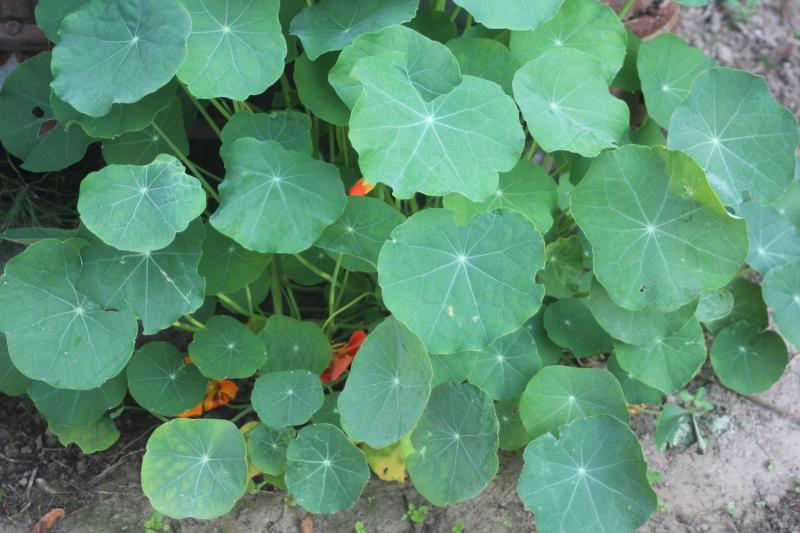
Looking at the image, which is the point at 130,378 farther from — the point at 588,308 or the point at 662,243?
the point at 662,243

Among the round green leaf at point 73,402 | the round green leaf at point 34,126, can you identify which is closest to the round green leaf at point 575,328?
the round green leaf at point 73,402

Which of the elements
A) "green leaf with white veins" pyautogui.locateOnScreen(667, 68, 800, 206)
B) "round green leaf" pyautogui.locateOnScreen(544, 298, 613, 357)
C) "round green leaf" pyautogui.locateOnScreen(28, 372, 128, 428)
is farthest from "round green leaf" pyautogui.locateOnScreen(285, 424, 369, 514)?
"green leaf with white veins" pyautogui.locateOnScreen(667, 68, 800, 206)

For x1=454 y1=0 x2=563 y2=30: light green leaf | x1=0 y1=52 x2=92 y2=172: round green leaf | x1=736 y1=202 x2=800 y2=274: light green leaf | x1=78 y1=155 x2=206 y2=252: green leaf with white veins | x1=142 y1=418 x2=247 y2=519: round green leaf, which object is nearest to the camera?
x1=78 y1=155 x2=206 y2=252: green leaf with white veins

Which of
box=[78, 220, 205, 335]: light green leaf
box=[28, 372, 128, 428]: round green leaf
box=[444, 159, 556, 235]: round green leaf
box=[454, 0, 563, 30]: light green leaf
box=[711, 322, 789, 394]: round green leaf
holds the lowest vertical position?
box=[28, 372, 128, 428]: round green leaf

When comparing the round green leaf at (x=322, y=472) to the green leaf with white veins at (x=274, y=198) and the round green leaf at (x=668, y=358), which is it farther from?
the round green leaf at (x=668, y=358)

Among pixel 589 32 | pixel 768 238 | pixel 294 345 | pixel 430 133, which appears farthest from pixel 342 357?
pixel 768 238

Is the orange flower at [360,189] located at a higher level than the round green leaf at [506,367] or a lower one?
higher

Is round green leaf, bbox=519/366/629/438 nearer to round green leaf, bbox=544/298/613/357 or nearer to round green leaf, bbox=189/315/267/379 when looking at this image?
round green leaf, bbox=544/298/613/357

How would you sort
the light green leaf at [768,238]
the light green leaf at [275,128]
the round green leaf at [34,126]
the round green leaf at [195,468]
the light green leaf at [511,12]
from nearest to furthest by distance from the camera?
1. the light green leaf at [511,12]
2. the round green leaf at [195,468]
3. the light green leaf at [275,128]
4. the round green leaf at [34,126]
5. the light green leaf at [768,238]
